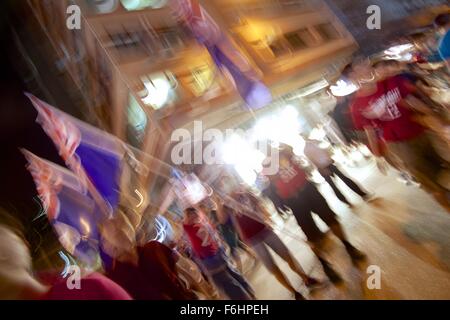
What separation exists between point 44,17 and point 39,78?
172 inches

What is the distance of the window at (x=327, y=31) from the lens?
19.9 m

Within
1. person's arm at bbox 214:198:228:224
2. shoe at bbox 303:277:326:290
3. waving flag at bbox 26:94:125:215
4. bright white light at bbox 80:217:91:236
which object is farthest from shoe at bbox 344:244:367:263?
bright white light at bbox 80:217:91:236

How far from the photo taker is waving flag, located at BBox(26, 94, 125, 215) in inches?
227

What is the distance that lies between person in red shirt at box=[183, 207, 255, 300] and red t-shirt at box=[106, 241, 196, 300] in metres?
0.90

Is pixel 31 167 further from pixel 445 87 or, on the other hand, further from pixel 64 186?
pixel 445 87

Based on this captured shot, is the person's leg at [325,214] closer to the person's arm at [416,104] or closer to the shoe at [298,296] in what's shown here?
the shoe at [298,296]

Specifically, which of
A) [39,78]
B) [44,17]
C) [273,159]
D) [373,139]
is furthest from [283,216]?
[44,17]

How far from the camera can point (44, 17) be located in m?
11.7

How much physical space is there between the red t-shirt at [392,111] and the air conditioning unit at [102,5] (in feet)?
39.6

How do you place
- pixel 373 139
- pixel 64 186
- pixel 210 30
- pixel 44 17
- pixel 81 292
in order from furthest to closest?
1. pixel 44 17
2. pixel 210 30
3. pixel 64 186
4. pixel 373 139
5. pixel 81 292

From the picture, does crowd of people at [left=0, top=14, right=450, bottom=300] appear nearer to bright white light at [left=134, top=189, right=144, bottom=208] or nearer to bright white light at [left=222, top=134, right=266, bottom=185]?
bright white light at [left=134, top=189, right=144, bottom=208]
